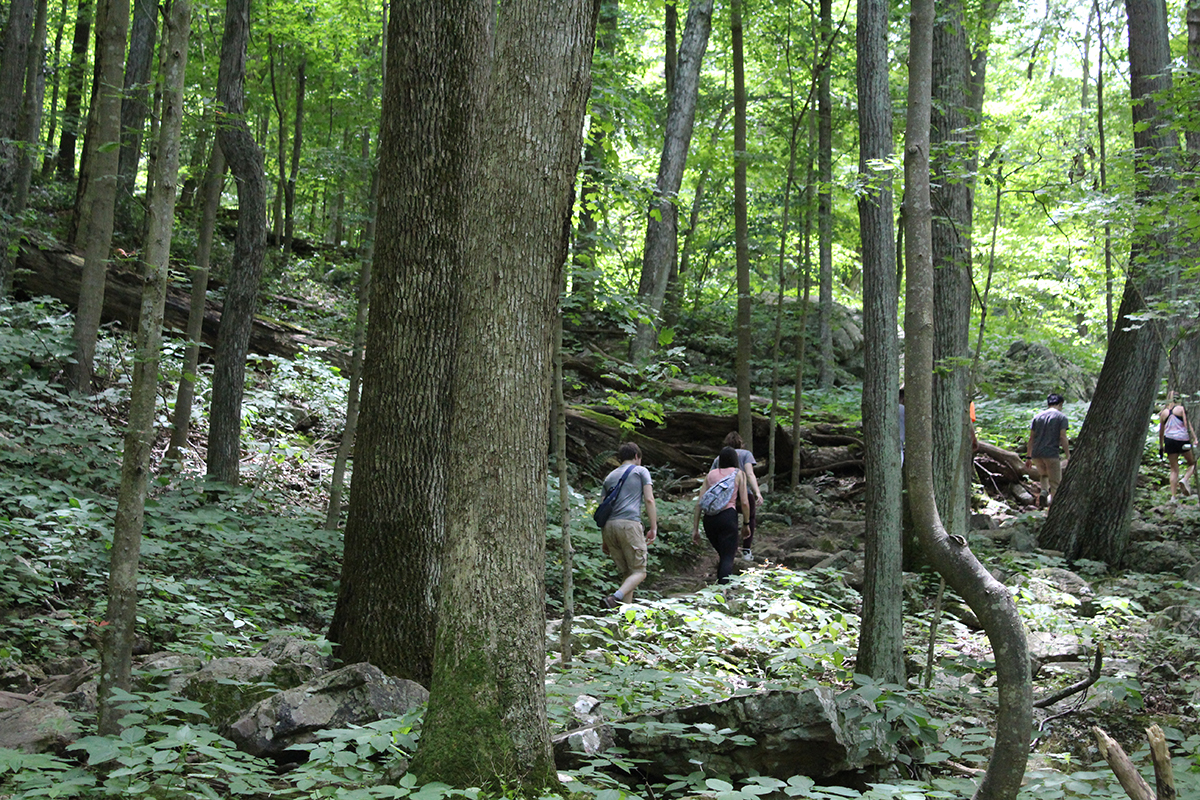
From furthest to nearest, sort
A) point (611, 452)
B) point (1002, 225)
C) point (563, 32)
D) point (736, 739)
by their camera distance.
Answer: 1. point (1002, 225)
2. point (611, 452)
3. point (736, 739)
4. point (563, 32)

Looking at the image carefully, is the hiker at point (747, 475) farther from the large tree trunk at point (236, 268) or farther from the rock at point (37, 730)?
the rock at point (37, 730)

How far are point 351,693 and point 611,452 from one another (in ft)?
29.3

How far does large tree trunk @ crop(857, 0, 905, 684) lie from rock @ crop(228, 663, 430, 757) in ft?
10.4

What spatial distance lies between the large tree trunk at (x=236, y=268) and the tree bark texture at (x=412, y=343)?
15.8 feet

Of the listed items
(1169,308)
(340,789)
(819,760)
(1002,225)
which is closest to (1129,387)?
(1169,308)

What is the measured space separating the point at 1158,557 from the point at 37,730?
35.2 feet

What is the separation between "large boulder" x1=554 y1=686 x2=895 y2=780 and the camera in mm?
3549

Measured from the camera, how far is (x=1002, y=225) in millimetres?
20234

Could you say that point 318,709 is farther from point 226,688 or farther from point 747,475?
point 747,475

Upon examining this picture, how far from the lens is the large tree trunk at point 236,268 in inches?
342

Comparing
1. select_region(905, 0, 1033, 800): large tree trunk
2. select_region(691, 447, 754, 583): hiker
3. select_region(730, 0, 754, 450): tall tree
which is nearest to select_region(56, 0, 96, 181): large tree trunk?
select_region(730, 0, 754, 450): tall tree

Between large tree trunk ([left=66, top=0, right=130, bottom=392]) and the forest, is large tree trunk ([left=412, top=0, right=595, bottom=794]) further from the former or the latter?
large tree trunk ([left=66, top=0, right=130, bottom=392])

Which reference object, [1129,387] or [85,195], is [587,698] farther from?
[85,195]

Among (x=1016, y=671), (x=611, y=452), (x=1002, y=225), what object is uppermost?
(x=1002, y=225)
